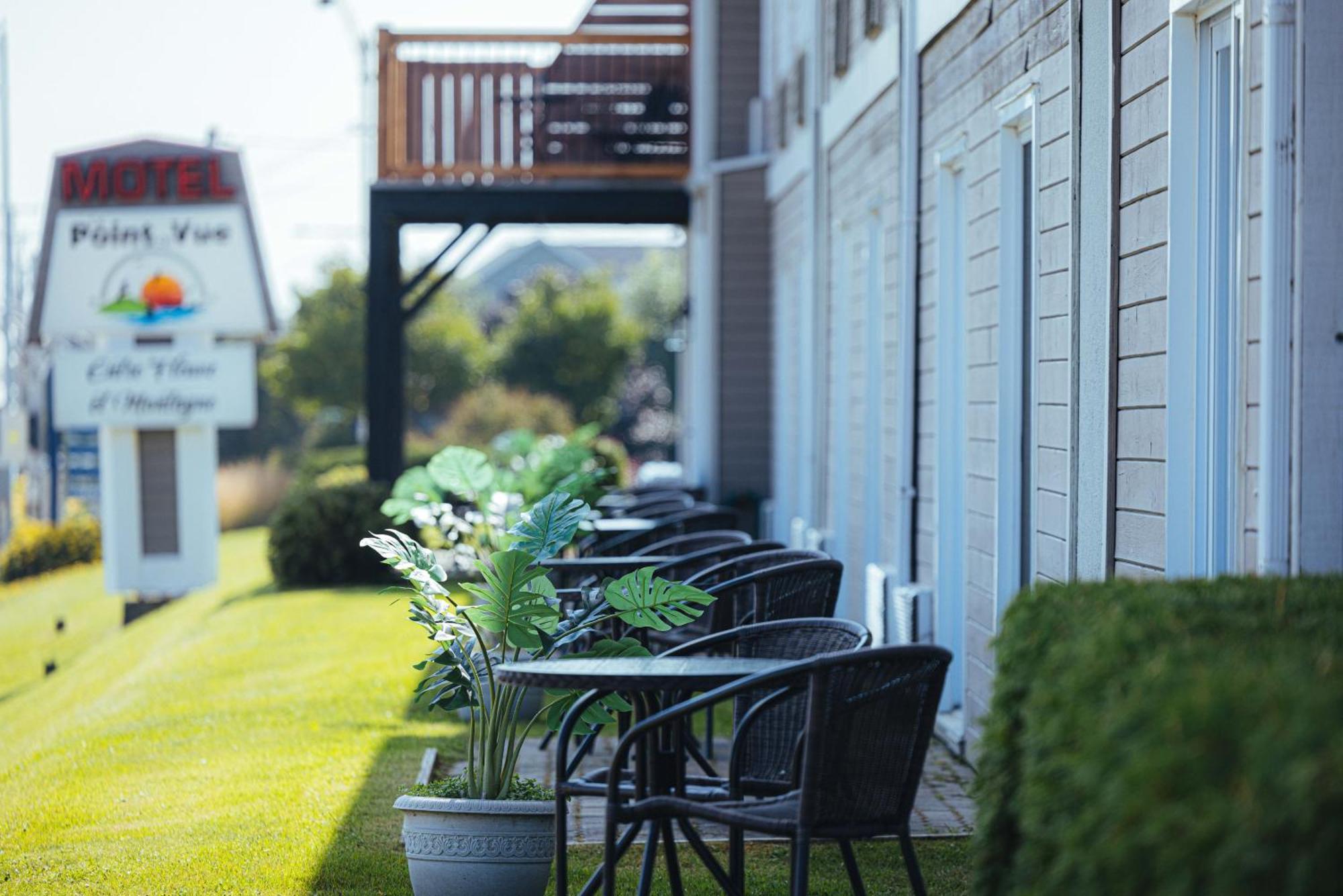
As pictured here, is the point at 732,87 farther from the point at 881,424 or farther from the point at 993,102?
the point at 993,102

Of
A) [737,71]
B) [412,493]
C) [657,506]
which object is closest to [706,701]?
[412,493]

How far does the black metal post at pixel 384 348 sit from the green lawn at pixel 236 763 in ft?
5.47

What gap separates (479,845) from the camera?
14.8 feet

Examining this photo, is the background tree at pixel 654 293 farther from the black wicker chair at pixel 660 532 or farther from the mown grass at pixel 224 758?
the black wicker chair at pixel 660 532

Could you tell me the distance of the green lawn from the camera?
5188 millimetres

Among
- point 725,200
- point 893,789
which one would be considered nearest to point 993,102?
point 893,789

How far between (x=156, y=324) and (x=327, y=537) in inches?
106

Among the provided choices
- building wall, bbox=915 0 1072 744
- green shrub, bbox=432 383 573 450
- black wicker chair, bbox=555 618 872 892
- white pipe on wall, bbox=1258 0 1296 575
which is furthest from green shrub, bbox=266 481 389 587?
green shrub, bbox=432 383 573 450

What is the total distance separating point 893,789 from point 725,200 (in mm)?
10203

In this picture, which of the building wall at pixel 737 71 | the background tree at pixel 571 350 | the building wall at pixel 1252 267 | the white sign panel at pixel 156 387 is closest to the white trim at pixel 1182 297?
the building wall at pixel 1252 267

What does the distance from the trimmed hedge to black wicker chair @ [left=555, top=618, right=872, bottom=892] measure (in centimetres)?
104

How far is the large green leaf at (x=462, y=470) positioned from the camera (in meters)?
7.06

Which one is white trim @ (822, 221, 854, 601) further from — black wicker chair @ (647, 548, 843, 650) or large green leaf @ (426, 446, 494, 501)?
black wicker chair @ (647, 548, 843, 650)

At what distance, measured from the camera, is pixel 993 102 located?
20.9ft
